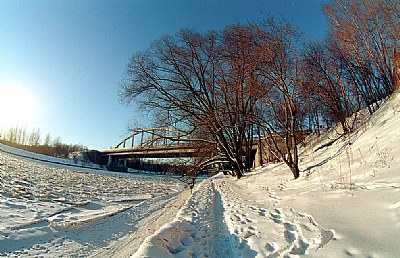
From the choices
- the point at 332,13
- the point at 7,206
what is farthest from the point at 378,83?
the point at 7,206

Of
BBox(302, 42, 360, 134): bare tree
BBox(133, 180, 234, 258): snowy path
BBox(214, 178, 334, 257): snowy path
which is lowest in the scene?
BBox(133, 180, 234, 258): snowy path

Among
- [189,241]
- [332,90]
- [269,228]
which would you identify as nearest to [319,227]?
[269,228]

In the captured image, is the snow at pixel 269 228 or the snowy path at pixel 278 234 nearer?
the snow at pixel 269 228

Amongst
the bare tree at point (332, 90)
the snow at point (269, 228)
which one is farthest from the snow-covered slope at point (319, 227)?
the bare tree at point (332, 90)

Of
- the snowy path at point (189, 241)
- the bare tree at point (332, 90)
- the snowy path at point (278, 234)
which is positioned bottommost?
the snowy path at point (189, 241)

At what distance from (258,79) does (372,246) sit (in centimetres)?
671

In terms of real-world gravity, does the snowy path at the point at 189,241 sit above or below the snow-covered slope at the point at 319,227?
below

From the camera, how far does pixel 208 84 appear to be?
14.5m

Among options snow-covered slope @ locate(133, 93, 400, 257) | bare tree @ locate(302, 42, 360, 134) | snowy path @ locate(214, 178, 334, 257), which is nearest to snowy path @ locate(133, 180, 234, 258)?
snow-covered slope @ locate(133, 93, 400, 257)

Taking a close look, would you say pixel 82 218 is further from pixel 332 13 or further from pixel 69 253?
pixel 332 13

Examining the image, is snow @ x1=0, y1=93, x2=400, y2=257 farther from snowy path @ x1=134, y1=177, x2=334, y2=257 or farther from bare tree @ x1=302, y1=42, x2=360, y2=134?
bare tree @ x1=302, y1=42, x2=360, y2=134

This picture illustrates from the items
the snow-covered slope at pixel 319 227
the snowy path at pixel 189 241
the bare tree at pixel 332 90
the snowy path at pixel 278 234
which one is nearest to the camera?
the snow-covered slope at pixel 319 227

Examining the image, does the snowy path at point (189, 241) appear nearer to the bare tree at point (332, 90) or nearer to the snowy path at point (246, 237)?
the snowy path at point (246, 237)

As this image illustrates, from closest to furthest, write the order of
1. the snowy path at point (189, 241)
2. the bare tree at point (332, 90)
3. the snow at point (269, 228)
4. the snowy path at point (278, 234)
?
the snow at point (269, 228), the snowy path at point (278, 234), the snowy path at point (189, 241), the bare tree at point (332, 90)
